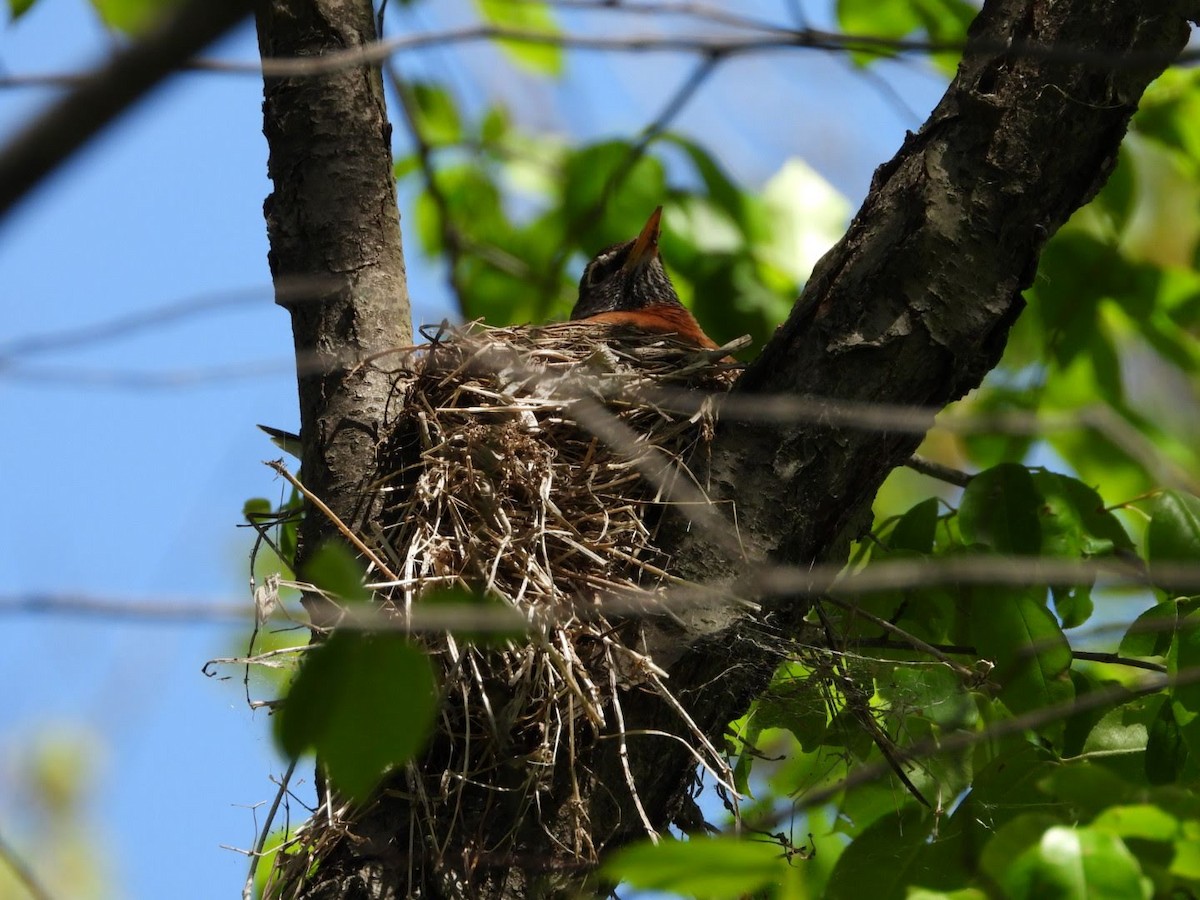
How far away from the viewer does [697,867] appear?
1318mm

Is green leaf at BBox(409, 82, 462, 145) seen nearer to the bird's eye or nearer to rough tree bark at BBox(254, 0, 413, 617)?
the bird's eye

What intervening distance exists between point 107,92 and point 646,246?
160 inches

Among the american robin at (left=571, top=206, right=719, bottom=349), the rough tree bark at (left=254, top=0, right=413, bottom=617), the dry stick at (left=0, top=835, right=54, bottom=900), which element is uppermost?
the american robin at (left=571, top=206, right=719, bottom=349)

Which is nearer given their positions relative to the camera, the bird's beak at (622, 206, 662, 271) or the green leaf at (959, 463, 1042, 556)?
the green leaf at (959, 463, 1042, 556)

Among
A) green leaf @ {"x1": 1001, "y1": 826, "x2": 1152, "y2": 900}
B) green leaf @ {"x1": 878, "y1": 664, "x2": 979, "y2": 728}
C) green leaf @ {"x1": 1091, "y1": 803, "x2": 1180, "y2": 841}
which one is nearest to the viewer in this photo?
green leaf @ {"x1": 1001, "y1": 826, "x2": 1152, "y2": 900}

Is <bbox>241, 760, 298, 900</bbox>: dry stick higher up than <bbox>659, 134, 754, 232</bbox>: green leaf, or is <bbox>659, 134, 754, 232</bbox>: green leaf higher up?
<bbox>659, 134, 754, 232</bbox>: green leaf

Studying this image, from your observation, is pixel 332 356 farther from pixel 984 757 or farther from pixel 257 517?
pixel 984 757

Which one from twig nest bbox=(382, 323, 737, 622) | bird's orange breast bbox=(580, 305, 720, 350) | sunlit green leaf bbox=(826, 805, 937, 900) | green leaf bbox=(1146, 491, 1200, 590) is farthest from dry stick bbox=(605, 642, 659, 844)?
bird's orange breast bbox=(580, 305, 720, 350)

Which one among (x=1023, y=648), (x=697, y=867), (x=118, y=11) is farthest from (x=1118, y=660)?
(x=118, y=11)

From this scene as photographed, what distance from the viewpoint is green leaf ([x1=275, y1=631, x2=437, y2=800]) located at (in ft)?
4.04

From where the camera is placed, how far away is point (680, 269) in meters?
4.88

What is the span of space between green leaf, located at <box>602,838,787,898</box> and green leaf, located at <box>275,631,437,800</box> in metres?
0.29

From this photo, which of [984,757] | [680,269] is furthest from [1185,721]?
[680,269]

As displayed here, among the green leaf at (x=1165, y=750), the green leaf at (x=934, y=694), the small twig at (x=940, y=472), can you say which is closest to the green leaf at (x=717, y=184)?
the small twig at (x=940, y=472)
